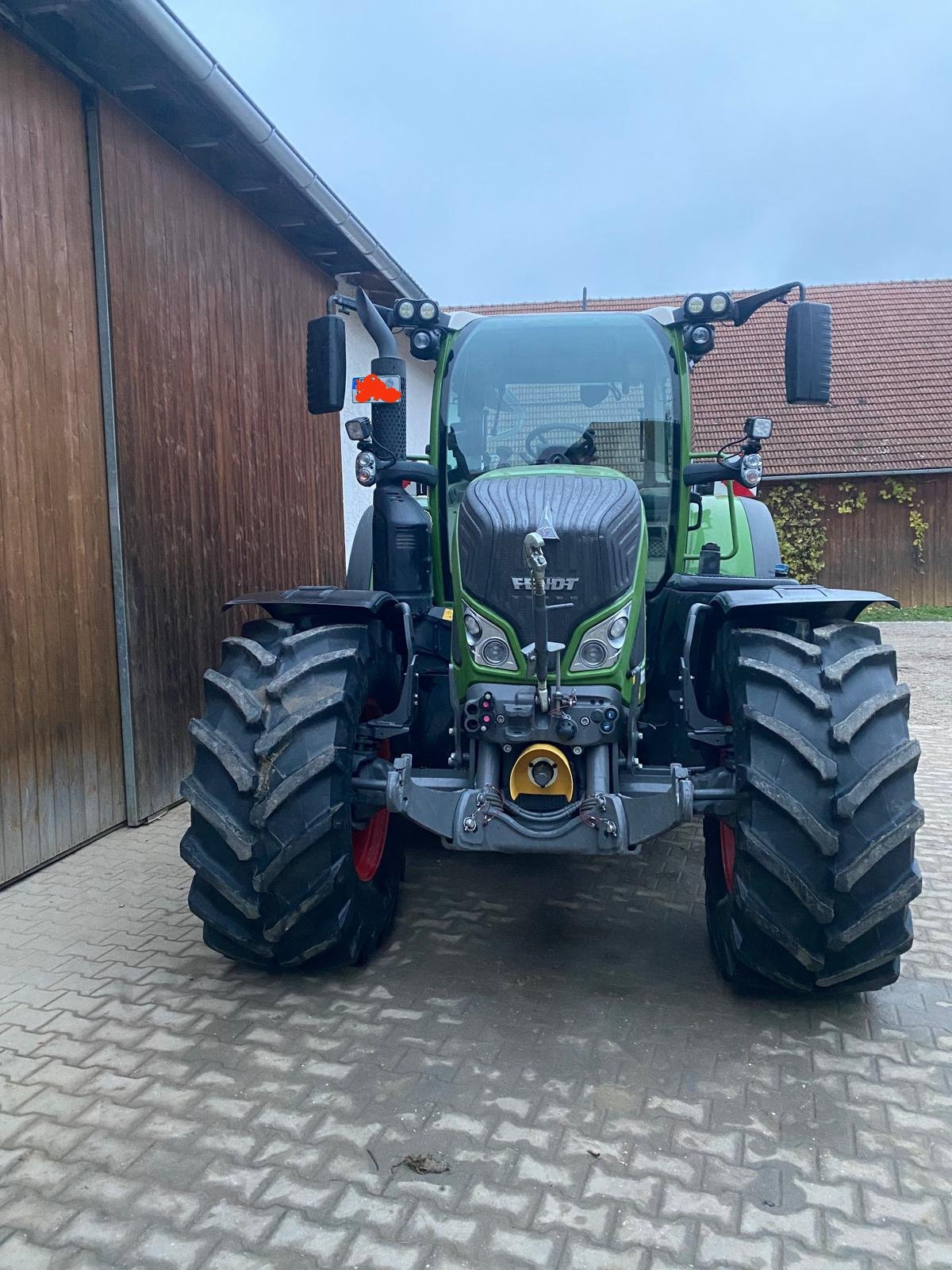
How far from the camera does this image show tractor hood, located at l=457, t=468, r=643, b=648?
3195 mm

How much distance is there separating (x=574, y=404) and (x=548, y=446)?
0.69 ft

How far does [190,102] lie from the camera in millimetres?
5258

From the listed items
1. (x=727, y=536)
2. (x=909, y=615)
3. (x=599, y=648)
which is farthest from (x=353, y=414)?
(x=909, y=615)

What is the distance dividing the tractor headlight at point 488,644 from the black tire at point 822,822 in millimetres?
723

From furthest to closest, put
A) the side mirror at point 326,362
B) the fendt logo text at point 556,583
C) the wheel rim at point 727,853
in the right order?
the side mirror at point 326,362
the wheel rim at point 727,853
the fendt logo text at point 556,583

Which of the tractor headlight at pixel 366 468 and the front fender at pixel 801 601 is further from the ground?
the tractor headlight at pixel 366 468

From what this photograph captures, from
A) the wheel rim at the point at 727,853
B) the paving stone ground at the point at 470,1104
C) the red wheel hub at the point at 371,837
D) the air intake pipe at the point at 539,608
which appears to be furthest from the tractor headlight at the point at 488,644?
the paving stone ground at the point at 470,1104

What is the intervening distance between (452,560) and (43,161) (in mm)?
2840

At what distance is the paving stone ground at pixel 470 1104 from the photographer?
7.23ft

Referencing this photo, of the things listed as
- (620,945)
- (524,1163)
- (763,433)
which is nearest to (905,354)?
(763,433)

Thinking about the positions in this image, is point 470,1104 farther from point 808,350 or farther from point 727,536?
point 727,536

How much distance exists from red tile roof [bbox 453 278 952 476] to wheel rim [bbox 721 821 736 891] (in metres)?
14.8

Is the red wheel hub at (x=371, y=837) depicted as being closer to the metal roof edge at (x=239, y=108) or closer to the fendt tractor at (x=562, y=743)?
the fendt tractor at (x=562, y=743)

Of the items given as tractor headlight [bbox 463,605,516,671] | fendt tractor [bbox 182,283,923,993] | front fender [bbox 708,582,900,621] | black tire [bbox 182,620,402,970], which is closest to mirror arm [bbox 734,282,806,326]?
fendt tractor [bbox 182,283,923,993]
